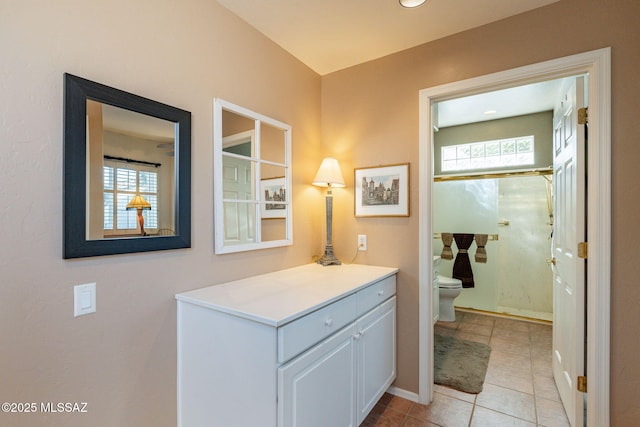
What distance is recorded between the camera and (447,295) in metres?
3.51

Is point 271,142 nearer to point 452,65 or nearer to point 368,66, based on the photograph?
point 368,66

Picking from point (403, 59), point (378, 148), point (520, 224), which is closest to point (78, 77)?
point (378, 148)

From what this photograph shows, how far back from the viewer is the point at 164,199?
4.74 feet

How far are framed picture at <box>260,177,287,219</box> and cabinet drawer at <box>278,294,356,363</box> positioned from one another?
2.58 feet

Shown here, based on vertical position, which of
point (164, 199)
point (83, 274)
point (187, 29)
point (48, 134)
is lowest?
point (83, 274)

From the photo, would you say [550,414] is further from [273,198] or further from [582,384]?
[273,198]

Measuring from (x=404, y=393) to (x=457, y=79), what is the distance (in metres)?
2.17

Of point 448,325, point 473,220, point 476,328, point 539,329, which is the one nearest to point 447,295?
point 448,325

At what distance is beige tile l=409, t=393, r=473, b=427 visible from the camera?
190cm

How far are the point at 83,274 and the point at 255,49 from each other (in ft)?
5.14

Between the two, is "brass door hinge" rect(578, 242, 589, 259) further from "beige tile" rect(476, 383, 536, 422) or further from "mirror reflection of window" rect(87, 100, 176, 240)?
"mirror reflection of window" rect(87, 100, 176, 240)

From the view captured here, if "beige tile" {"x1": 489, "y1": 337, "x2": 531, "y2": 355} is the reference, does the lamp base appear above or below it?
above

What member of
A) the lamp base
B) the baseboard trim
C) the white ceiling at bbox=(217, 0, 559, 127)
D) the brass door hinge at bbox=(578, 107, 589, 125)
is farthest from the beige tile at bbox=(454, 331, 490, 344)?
the white ceiling at bbox=(217, 0, 559, 127)

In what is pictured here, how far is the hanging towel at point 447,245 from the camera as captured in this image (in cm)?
414
